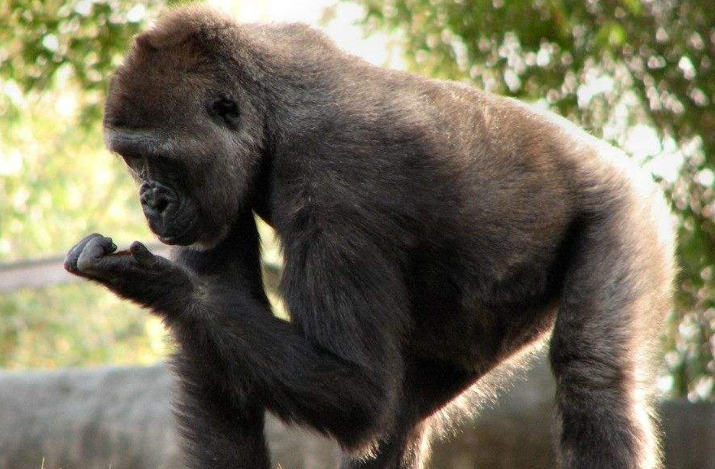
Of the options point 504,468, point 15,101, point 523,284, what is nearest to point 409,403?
point 523,284

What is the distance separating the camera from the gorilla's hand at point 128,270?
12.0ft

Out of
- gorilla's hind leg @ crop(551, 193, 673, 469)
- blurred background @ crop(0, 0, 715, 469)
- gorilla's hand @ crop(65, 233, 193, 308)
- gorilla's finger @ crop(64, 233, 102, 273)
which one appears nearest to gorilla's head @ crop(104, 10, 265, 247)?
gorilla's hand @ crop(65, 233, 193, 308)

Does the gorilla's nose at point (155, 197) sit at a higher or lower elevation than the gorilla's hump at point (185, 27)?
lower

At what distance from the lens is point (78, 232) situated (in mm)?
15203

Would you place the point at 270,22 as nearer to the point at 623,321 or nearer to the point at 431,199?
the point at 431,199

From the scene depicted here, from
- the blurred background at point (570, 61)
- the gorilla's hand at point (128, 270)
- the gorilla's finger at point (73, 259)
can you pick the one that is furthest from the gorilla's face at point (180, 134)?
the blurred background at point (570, 61)

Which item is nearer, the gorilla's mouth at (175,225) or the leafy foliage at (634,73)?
the gorilla's mouth at (175,225)

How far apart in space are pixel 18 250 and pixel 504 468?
10.6 m

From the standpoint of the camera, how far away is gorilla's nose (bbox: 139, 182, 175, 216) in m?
3.96

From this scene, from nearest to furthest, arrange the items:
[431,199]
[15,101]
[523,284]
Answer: [431,199] < [523,284] < [15,101]

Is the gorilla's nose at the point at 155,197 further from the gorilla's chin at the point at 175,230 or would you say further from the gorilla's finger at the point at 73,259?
the gorilla's finger at the point at 73,259

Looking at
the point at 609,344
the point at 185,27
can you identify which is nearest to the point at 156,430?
the point at 185,27

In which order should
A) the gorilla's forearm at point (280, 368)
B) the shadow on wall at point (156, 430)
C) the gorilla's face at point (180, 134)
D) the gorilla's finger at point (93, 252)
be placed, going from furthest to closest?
the shadow on wall at point (156, 430), the gorilla's face at point (180, 134), the gorilla's forearm at point (280, 368), the gorilla's finger at point (93, 252)

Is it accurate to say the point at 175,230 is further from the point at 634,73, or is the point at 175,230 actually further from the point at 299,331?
the point at 634,73
